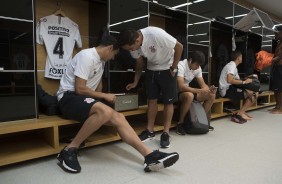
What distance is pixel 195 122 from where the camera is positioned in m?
2.61

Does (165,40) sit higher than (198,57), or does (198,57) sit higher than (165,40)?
(165,40)

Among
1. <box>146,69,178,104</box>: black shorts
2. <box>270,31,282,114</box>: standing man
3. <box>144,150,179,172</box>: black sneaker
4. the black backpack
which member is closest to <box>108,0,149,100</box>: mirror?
<box>146,69,178,104</box>: black shorts

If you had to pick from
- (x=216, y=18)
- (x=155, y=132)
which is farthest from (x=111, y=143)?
(x=216, y=18)

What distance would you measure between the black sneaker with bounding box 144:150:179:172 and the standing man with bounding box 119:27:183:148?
1.86 feet

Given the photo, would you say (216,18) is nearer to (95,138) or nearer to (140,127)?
(140,127)

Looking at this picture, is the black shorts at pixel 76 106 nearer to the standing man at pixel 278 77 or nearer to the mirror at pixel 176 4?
the mirror at pixel 176 4

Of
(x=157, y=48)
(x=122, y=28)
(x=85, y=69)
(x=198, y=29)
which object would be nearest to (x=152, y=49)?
(x=157, y=48)

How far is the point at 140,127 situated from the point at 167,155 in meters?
1.09

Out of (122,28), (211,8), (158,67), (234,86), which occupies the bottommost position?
(234,86)

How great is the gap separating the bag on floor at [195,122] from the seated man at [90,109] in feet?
3.36

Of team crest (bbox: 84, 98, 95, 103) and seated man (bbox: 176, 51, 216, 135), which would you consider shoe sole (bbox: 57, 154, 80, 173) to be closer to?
team crest (bbox: 84, 98, 95, 103)

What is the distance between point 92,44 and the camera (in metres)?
2.66

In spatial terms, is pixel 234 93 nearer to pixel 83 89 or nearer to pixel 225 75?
pixel 225 75

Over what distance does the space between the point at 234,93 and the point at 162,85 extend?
1.73m
